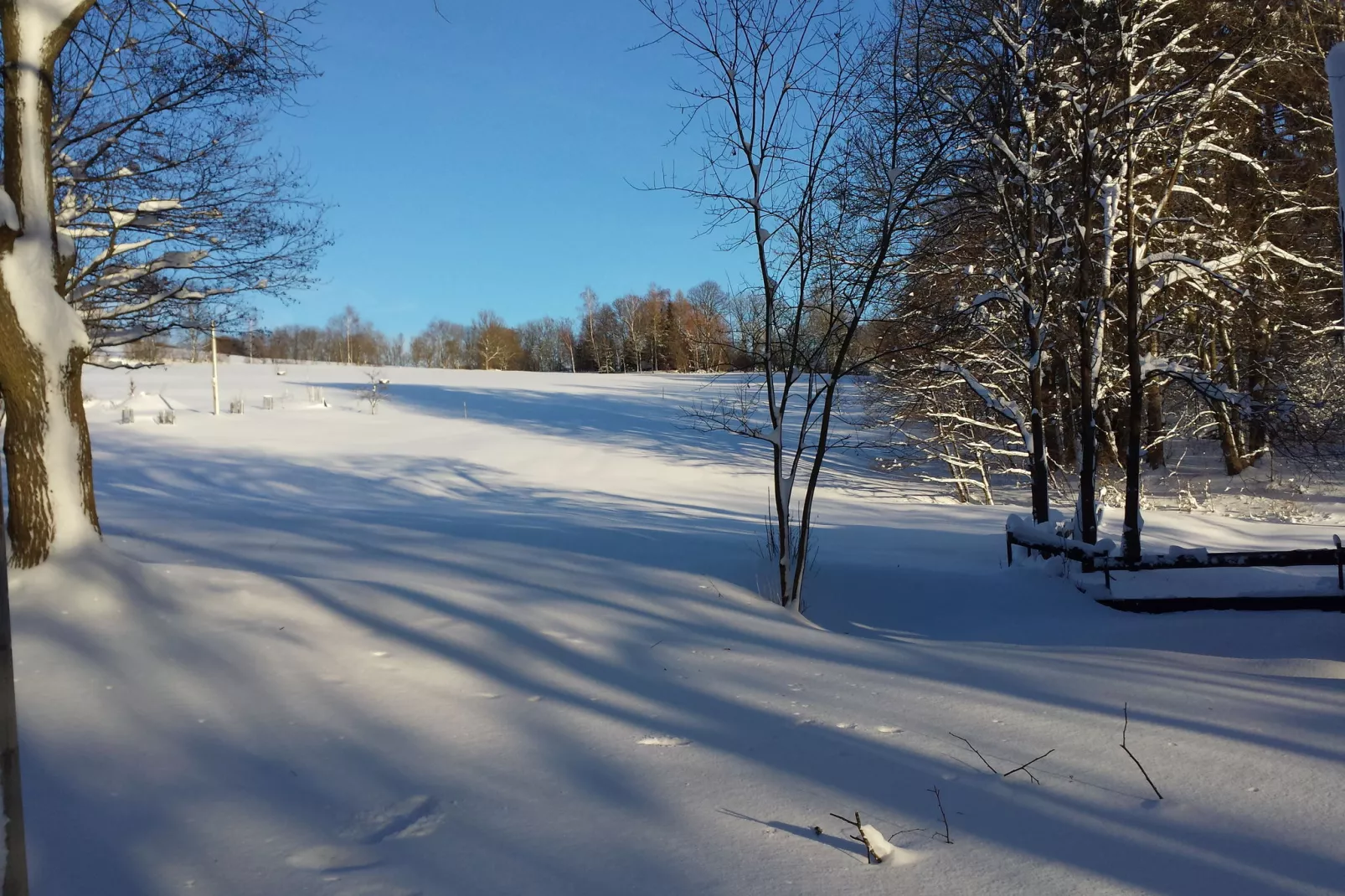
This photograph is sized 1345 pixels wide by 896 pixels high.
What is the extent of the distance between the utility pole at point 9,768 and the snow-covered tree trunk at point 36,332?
4.41 metres

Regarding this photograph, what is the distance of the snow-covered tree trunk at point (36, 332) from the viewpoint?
547 centimetres

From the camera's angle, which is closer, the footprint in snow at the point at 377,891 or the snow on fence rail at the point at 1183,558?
the footprint in snow at the point at 377,891

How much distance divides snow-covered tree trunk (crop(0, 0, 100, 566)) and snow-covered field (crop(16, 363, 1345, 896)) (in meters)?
0.50

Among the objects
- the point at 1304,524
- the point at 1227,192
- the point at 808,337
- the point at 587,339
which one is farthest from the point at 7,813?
the point at 587,339

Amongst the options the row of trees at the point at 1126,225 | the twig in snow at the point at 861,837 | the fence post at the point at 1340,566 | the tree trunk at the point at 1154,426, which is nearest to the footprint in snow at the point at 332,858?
the twig in snow at the point at 861,837

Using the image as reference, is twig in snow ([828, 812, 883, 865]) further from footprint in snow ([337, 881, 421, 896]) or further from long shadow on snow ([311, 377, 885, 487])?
long shadow on snow ([311, 377, 885, 487])

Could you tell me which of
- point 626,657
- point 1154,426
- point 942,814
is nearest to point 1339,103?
point 942,814

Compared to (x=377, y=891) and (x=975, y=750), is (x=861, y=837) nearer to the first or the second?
(x=975, y=750)

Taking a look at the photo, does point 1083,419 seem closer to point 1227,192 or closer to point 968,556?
point 968,556

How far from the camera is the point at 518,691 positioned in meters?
4.43

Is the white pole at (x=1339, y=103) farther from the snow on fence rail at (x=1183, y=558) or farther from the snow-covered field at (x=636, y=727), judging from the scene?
the snow on fence rail at (x=1183, y=558)

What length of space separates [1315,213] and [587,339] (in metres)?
67.3

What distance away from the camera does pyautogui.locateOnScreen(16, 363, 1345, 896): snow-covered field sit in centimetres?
275

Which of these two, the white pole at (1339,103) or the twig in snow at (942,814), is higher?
the white pole at (1339,103)
